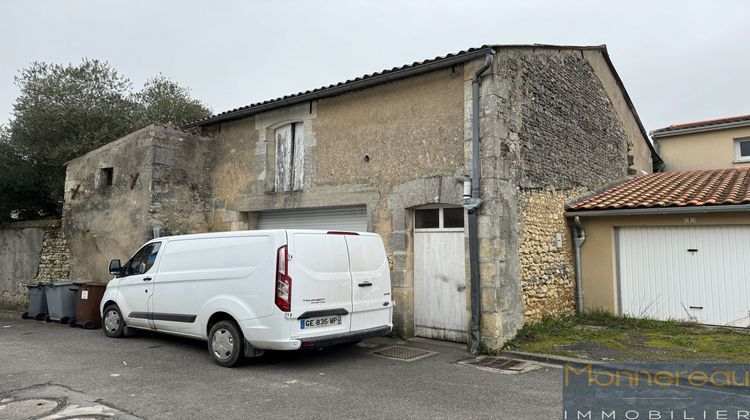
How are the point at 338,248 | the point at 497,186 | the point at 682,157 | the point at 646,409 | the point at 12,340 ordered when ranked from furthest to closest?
the point at 682,157, the point at 12,340, the point at 497,186, the point at 338,248, the point at 646,409

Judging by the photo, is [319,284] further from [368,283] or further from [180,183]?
[180,183]

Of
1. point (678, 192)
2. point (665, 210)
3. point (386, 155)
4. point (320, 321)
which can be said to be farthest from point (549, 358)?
point (678, 192)

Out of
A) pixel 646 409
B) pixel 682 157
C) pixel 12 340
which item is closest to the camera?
pixel 646 409

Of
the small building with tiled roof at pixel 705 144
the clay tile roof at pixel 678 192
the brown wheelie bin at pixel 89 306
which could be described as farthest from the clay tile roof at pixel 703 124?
the brown wheelie bin at pixel 89 306

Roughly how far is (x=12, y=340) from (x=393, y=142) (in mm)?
7334

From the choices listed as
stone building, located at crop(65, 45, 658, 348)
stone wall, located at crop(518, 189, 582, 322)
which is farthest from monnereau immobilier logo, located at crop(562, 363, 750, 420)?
stone wall, located at crop(518, 189, 582, 322)

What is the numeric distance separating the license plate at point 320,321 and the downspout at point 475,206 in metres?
2.15

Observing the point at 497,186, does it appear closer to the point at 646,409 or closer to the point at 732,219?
the point at 646,409

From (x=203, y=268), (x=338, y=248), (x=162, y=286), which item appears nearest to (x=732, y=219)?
(x=338, y=248)

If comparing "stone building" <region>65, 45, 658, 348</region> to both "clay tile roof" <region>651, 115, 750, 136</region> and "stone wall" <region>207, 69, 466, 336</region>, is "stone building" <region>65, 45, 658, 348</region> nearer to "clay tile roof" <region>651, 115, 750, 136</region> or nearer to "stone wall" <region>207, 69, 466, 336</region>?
"stone wall" <region>207, 69, 466, 336</region>

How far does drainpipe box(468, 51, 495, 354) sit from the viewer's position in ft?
24.2

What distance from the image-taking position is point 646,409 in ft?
15.7

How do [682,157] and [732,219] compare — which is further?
[682,157]

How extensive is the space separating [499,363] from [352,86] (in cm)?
524
